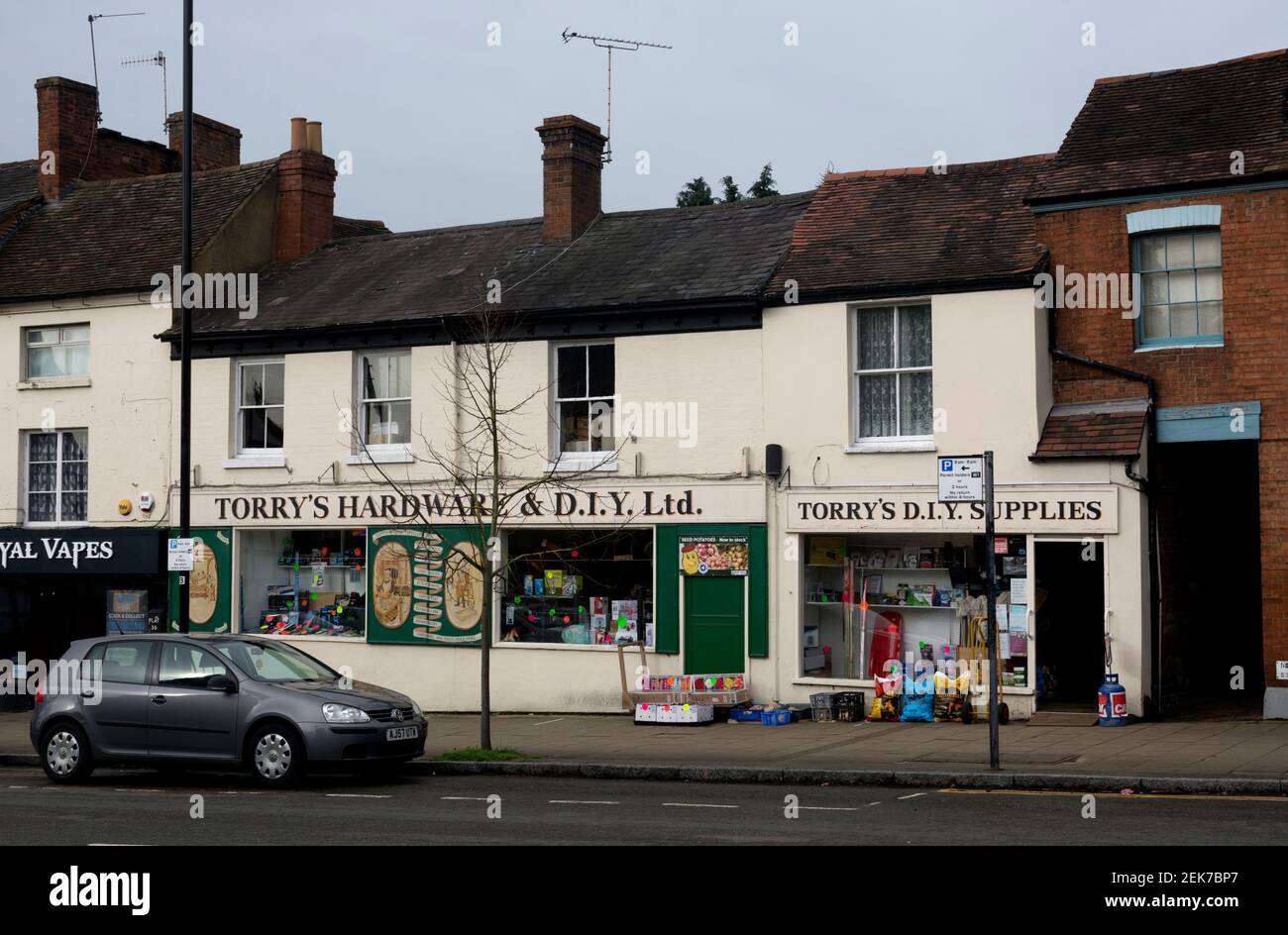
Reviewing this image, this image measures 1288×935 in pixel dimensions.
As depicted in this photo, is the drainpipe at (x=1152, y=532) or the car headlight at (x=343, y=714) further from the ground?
the drainpipe at (x=1152, y=532)

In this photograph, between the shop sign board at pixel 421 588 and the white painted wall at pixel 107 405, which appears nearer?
the shop sign board at pixel 421 588

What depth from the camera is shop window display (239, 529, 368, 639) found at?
2342cm

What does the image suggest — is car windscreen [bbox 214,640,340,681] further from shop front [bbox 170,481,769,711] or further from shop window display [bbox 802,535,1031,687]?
shop window display [bbox 802,535,1031,687]

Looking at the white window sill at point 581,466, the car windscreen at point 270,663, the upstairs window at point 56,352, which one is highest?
the upstairs window at point 56,352

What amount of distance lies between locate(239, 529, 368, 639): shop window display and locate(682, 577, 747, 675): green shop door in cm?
563

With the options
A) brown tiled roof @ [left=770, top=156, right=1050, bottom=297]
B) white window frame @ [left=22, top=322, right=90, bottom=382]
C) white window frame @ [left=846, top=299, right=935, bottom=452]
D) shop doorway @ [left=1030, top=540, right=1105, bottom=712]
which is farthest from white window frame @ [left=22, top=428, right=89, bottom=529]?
shop doorway @ [left=1030, top=540, right=1105, bottom=712]

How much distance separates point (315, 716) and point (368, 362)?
9.64 m

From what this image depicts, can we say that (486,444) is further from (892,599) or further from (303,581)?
(892,599)

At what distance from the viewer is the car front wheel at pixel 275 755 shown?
14.6 m

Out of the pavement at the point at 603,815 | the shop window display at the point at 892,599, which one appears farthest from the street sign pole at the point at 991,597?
the shop window display at the point at 892,599

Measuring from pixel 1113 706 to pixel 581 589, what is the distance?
7840 mm

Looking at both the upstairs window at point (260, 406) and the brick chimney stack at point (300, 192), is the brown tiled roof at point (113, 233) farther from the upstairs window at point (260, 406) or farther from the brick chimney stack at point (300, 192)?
the upstairs window at point (260, 406)

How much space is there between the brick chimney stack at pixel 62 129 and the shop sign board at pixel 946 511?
1678cm

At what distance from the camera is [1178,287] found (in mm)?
18719
